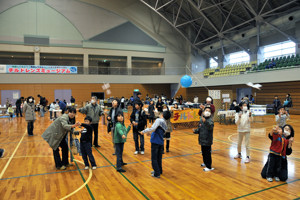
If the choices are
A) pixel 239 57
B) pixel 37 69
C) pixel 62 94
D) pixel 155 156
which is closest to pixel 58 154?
pixel 155 156

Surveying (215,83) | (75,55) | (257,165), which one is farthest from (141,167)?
(75,55)

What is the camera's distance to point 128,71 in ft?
99.6

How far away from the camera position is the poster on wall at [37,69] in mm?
25172

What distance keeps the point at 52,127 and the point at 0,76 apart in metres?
24.7

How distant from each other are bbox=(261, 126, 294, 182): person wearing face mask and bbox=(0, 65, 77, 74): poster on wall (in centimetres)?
2626

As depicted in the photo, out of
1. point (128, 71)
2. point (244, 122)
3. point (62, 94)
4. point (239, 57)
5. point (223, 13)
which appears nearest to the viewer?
point (244, 122)

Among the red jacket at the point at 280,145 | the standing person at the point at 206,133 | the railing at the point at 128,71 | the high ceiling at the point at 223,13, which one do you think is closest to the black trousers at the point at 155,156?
the standing person at the point at 206,133

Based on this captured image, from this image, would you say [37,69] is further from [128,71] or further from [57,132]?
[57,132]

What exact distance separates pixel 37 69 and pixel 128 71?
1147 cm

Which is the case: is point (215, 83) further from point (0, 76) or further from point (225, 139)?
point (0, 76)

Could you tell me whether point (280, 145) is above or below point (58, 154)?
above

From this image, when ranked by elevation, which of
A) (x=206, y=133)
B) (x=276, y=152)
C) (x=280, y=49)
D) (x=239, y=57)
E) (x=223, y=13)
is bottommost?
(x=276, y=152)

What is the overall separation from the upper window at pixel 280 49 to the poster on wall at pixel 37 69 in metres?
22.5

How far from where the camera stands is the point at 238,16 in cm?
2533
